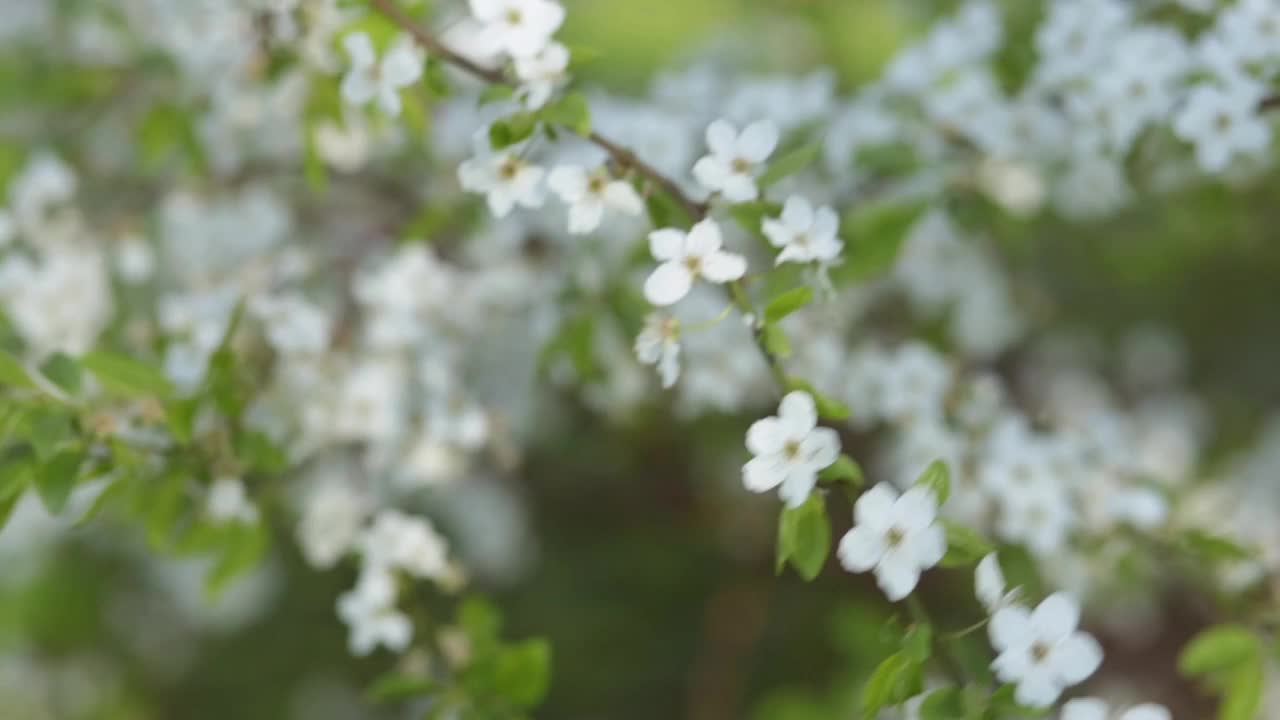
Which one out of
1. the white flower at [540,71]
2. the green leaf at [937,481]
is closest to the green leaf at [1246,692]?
the green leaf at [937,481]

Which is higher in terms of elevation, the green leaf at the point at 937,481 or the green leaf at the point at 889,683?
the green leaf at the point at 937,481

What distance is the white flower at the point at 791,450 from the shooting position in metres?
0.88

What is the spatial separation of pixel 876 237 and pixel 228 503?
647 mm

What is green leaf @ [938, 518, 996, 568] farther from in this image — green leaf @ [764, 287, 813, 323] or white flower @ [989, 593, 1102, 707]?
green leaf @ [764, 287, 813, 323]

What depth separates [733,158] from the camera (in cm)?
98

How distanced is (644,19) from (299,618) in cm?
126

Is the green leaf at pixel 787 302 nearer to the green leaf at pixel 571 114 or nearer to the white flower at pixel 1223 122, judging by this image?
the green leaf at pixel 571 114

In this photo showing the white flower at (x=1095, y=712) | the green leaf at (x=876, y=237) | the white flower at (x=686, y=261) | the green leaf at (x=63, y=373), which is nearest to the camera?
the white flower at (x=1095, y=712)

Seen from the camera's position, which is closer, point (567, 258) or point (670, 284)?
point (670, 284)

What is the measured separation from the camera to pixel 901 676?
33.6 inches

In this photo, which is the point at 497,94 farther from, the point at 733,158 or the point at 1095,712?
the point at 1095,712

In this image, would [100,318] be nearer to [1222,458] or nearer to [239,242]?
[239,242]

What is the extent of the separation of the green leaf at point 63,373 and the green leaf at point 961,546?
66 centimetres

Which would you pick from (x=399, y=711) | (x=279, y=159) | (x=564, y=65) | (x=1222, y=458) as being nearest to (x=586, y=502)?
(x=399, y=711)
